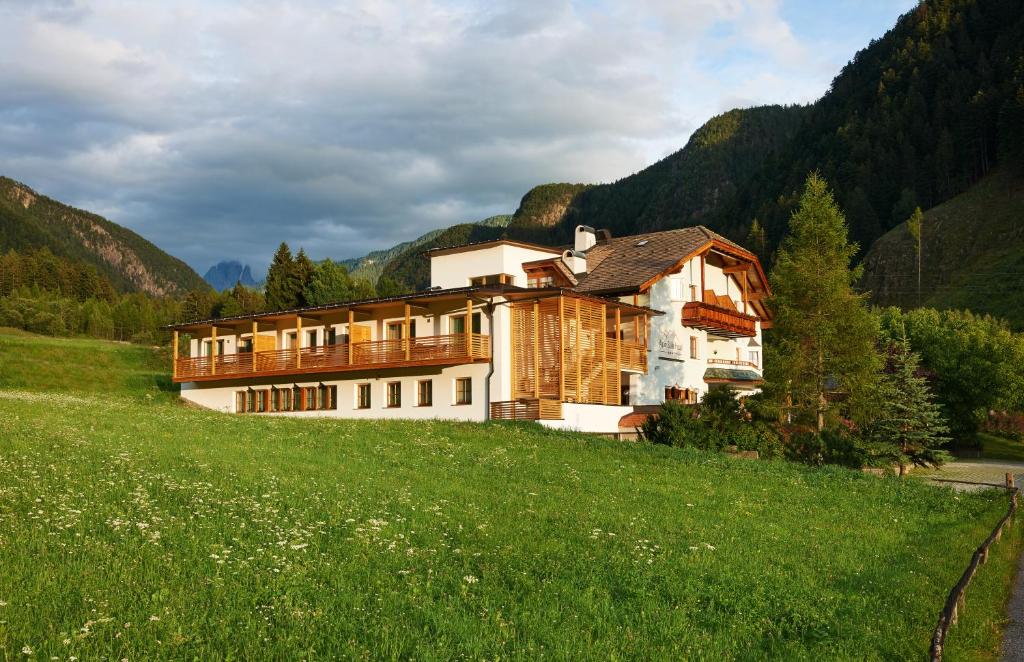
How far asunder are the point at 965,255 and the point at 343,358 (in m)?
102

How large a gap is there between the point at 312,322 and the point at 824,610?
42609 millimetres

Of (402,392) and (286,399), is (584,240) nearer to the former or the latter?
(402,392)

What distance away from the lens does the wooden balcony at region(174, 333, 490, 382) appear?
138 ft

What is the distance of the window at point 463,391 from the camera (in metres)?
43.1

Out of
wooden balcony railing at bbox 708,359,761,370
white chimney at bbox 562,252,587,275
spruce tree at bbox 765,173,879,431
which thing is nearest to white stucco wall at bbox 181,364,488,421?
white chimney at bbox 562,252,587,275

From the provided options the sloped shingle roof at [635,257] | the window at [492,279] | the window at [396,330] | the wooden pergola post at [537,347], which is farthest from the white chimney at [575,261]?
the wooden pergola post at [537,347]

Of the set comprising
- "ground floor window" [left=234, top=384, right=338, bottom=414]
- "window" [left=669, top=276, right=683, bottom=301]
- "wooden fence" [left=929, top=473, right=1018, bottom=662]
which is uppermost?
"window" [left=669, top=276, right=683, bottom=301]

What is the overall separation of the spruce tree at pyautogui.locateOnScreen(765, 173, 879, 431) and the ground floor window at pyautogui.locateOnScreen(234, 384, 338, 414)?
23684 mm

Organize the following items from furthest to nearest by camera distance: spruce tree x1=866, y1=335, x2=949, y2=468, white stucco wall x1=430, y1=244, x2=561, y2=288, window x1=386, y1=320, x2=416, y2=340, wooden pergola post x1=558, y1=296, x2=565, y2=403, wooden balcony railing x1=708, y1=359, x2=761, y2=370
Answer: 1. wooden balcony railing x1=708, y1=359, x2=761, y2=370
2. white stucco wall x1=430, y1=244, x2=561, y2=288
3. window x1=386, y1=320, x2=416, y2=340
4. spruce tree x1=866, y1=335, x2=949, y2=468
5. wooden pergola post x1=558, y1=296, x2=565, y2=403

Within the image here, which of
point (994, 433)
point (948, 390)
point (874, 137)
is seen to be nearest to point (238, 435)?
point (948, 390)

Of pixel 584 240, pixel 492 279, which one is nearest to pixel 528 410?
pixel 492 279

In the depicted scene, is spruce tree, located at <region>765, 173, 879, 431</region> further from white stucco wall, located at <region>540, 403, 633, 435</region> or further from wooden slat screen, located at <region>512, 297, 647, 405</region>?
wooden slat screen, located at <region>512, 297, 647, 405</region>

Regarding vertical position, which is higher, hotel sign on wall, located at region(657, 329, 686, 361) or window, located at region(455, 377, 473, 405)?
hotel sign on wall, located at region(657, 329, 686, 361)

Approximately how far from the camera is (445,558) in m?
12.6
